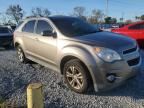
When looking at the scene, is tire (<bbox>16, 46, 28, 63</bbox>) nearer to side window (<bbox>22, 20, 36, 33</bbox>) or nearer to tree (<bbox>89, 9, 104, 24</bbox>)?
side window (<bbox>22, 20, 36, 33</bbox>)

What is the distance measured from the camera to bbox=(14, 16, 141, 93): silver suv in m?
5.15


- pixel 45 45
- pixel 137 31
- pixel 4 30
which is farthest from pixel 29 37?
pixel 4 30

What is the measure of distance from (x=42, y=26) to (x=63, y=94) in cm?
242

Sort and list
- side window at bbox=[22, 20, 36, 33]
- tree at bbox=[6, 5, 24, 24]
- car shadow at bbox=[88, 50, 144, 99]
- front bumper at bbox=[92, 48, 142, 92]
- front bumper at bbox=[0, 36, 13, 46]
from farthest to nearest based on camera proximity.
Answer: tree at bbox=[6, 5, 24, 24] < front bumper at bbox=[0, 36, 13, 46] < side window at bbox=[22, 20, 36, 33] < car shadow at bbox=[88, 50, 144, 99] < front bumper at bbox=[92, 48, 142, 92]

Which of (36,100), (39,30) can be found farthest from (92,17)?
(36,100)

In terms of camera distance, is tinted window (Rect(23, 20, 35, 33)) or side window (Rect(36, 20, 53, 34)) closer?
side window (Rect(36, 20, 53, 34))

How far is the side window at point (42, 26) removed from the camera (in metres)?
6.81

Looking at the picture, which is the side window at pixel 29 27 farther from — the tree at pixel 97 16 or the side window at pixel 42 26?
the tree at pixel 97 16

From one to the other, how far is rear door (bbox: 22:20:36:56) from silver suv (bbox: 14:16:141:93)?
1.28 feet

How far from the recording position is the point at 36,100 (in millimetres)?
3455

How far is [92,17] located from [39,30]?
56.6 metres

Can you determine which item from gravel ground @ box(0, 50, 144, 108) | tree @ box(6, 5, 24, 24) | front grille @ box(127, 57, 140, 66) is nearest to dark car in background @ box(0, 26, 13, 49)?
gravel ground @ box(0, 50, 144, 108)

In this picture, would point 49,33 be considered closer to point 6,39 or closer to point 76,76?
point 76,76

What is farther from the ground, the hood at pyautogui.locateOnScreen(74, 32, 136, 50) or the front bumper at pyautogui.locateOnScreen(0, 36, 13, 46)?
the hood at pyautogui.locateOnScreen(74, 32, 136, 50)
